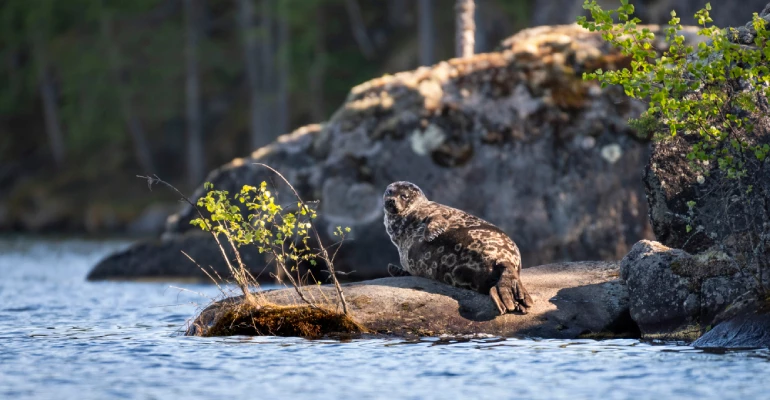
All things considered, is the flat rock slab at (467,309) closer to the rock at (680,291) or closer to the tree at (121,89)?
the rock at (680,291)

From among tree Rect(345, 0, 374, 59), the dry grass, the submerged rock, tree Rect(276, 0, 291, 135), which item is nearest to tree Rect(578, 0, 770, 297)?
the submerged rock

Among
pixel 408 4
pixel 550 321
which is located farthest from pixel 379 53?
pixel 550 321

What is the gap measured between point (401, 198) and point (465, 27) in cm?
734

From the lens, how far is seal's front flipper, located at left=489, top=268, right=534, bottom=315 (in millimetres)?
11117

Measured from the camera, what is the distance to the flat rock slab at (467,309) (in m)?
11.0

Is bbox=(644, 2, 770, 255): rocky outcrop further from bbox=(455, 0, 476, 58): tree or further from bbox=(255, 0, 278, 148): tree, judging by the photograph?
bbox=(255, 0, 278, 148): tree

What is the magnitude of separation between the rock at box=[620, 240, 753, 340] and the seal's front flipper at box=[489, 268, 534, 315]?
3.27ft

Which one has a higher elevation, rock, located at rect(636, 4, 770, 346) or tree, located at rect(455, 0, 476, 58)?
tree, located at rect(455, 0, 476, 58)

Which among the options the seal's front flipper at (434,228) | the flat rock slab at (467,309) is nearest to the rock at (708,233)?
the flat rock slab at (467,309)

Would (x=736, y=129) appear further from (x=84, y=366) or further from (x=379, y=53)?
(x=379, y=53)

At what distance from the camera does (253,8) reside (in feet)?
137

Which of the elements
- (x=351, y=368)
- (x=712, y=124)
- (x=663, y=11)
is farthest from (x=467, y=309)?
(x=663, y=11)

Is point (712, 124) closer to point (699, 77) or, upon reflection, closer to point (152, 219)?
point (699, 77)

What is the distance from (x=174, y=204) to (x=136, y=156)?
9485mm
